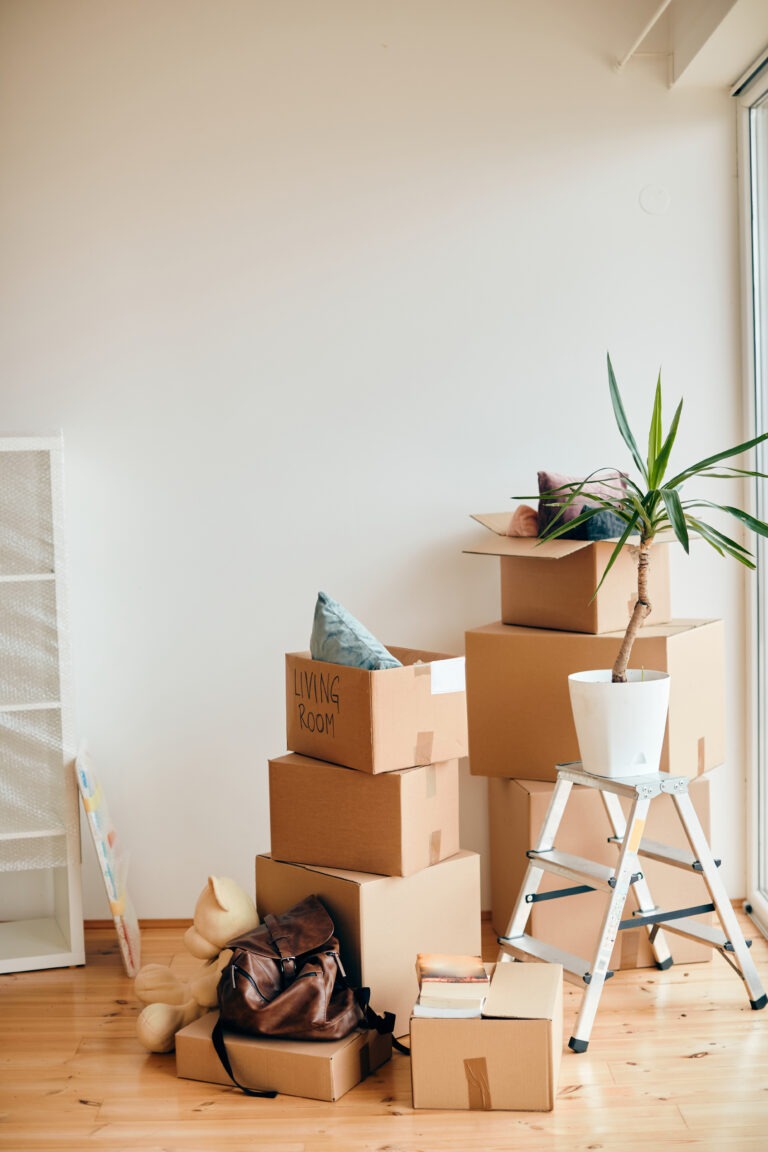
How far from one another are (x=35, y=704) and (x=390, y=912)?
1.11 metres

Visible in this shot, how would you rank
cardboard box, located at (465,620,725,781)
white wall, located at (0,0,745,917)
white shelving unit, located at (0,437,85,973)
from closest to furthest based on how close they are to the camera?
cardboard box, located at (465,620,725,781) < white shelving unit, located at (0,437,85,973) < white wall, located at (0,0,745,917)

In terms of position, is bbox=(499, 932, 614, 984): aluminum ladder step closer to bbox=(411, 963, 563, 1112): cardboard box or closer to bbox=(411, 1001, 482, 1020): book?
bbox=(411, 963, 563, 1112): cardboard box

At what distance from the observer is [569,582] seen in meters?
2.69

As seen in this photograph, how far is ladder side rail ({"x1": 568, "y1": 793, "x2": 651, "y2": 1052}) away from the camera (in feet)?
7.39

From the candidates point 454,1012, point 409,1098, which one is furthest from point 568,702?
point 409,1098

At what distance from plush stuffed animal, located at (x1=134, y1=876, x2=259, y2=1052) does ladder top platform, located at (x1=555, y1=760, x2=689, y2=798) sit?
79 centimetres

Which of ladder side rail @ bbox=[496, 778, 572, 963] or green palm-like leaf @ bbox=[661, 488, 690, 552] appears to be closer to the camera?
green palm-like leaf @ bbox=[661, 488, 690, 552]

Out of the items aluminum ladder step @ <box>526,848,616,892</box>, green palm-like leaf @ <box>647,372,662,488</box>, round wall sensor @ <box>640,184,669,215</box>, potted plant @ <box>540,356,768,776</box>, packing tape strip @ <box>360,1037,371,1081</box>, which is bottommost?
packing tape strip @ <box>360,1037,371,1081</box>

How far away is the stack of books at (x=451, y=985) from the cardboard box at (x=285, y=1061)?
0.18 m

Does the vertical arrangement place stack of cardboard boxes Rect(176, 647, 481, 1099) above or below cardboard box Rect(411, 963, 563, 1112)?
above

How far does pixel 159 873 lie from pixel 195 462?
116 centimetres

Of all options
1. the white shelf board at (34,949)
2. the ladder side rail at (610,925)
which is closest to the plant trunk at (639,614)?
the ladder side rail at (610,925)

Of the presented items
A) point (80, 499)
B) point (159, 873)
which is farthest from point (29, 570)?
point (159, 873)

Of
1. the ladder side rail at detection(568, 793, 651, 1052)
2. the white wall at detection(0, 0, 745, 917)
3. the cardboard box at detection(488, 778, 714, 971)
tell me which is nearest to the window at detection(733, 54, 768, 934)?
the white wall at detection(0, 0, 745, 917)
